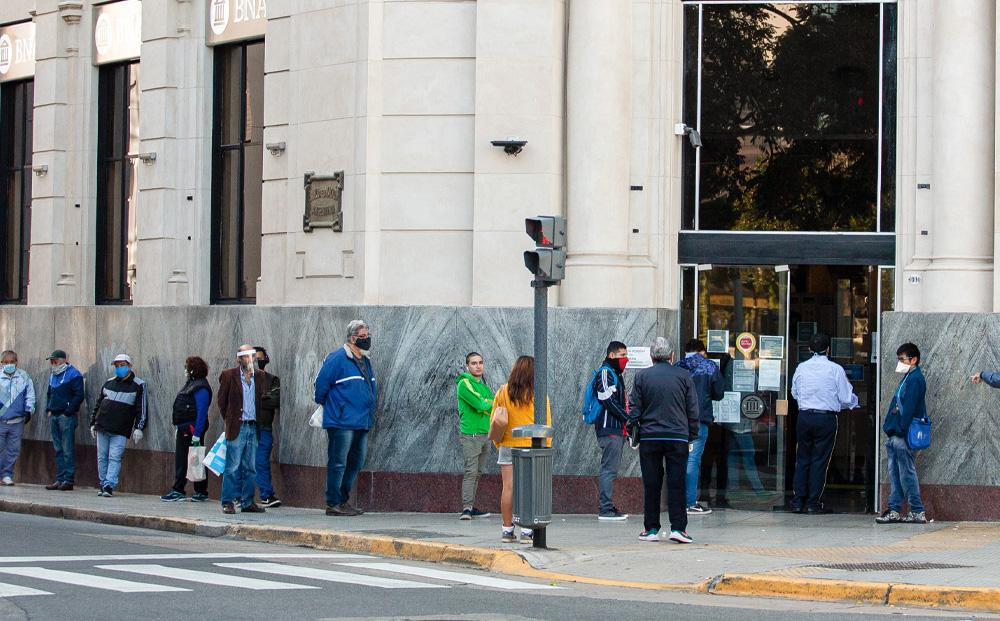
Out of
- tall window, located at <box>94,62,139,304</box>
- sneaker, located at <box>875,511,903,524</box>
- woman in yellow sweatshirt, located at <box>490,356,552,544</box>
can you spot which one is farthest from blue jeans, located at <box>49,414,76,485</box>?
sneaker, located at <box>875,511,903,524</box>

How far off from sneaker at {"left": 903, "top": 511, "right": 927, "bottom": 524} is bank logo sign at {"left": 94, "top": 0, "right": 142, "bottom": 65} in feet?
41.8

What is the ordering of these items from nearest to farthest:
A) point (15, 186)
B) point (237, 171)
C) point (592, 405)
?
point (592, 405) < point (237, 171) < point (15, 186)

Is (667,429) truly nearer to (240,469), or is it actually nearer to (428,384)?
(428,384)

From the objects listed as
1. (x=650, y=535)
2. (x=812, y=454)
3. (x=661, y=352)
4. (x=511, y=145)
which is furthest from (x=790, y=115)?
(x=650, y=535)

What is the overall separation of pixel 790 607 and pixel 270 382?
8928 mm

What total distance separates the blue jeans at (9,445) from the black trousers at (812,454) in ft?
38.2

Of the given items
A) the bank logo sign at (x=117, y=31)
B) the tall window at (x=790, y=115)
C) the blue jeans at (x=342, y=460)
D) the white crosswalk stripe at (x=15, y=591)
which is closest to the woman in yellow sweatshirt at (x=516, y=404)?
the blue jeans at (x=342, y=460)

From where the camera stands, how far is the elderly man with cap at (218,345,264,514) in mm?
18422

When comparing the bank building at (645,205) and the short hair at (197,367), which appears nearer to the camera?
the bank building at (645,205)

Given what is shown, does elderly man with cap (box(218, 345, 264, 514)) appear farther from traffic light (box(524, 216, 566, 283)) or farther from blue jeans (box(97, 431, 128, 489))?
traffic light (box(524, 216, 566, 283))

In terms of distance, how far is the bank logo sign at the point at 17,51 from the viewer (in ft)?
84.5

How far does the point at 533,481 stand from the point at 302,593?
10.3 feet

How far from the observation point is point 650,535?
49.6 ft

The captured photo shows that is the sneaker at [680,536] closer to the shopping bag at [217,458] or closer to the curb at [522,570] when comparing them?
the curb at [522,570]
